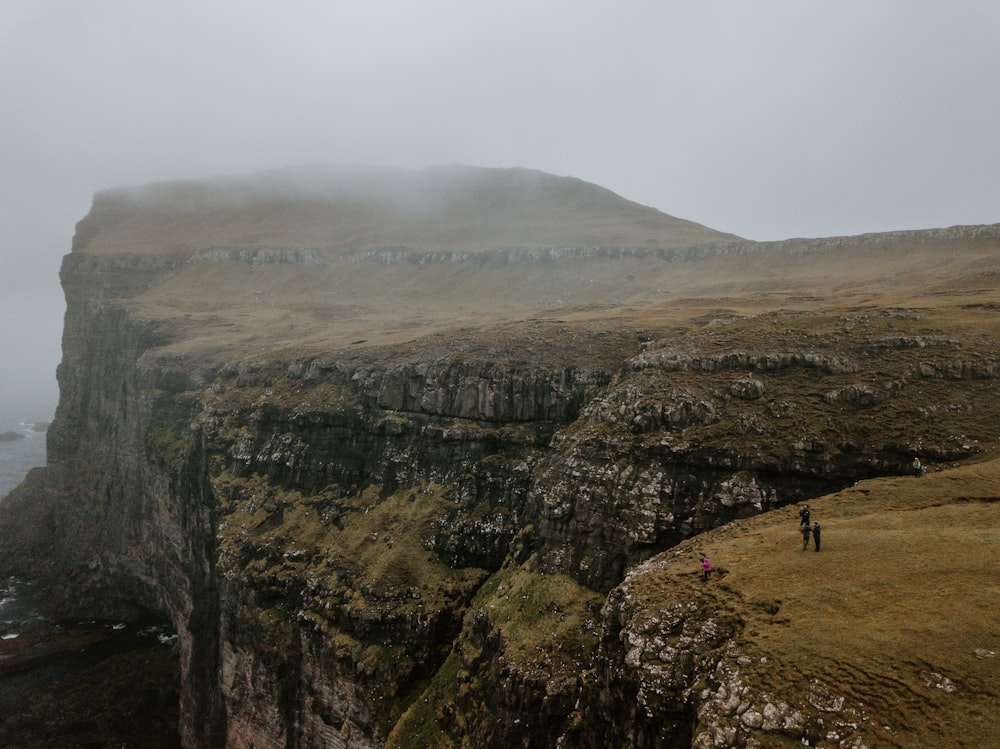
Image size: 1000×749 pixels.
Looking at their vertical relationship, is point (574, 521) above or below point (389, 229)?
below

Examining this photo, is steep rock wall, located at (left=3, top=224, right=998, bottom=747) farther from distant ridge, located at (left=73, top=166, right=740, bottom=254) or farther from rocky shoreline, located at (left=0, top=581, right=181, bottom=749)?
distant ridge, located at (left=73, top=166, right=740, bottom=254)

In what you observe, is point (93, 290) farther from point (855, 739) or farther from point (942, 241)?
point (942, 241)

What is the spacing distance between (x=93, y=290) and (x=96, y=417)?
42174 mm

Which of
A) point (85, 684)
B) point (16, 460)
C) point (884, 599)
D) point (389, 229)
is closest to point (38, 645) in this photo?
point (85, 684)

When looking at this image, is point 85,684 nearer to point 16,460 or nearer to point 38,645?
point 38,645

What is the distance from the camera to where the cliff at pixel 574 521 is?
19469 millimetres

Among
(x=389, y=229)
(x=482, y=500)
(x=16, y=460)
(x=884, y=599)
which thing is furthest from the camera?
(x=389, y=229)

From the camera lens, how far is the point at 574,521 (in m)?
37.6

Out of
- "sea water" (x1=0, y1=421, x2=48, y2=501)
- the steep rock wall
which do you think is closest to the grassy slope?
the steep rock wall

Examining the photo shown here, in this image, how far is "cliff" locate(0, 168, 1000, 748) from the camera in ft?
63.9

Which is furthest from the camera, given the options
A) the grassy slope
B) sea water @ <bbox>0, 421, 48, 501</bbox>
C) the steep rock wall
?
sea water @ <bbox>0, 421, 48, 501</bbox>

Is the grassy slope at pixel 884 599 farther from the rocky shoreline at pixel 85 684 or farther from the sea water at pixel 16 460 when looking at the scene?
the sea water at pixel 16 460

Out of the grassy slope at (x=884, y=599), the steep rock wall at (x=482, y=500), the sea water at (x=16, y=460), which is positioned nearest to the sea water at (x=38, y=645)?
the steep rock wall at (x=482, y=500)

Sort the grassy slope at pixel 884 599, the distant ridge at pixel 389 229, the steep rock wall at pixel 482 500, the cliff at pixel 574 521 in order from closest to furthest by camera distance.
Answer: the grassy slope at pixel 884 599 → the cliff at pixel 574 521 → the steep rock wall at pixel 482 500 → the distant ridge at pixel 389 229
